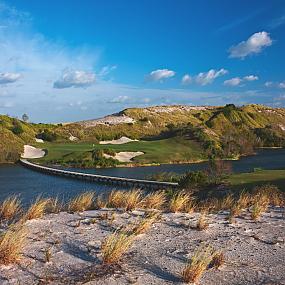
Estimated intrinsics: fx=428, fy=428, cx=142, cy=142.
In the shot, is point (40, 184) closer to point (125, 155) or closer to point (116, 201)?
point (125, 155)

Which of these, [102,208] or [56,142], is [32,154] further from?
[102,208]

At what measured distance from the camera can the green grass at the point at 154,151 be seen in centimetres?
7444

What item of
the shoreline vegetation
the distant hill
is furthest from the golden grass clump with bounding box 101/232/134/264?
the distant hill

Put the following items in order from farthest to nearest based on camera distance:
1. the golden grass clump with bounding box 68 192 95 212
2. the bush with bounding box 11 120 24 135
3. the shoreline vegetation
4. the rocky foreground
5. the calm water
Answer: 1. the bush with bounding box 11 120 24 135
2. the calm water
3. the golden grass clump with bounding box 68 192 95 212
4. the shoreline vegetation
5. the rocky foreground

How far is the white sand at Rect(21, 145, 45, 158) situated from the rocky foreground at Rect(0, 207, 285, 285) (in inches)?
2820

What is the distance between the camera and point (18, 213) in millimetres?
12094

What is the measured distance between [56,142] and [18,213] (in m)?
88.1

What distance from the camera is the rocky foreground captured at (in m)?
6.88

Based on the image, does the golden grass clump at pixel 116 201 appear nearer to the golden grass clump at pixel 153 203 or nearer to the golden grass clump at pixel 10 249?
the golden grass clump at pixel 153 203

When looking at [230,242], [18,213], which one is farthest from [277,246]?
[18,213]

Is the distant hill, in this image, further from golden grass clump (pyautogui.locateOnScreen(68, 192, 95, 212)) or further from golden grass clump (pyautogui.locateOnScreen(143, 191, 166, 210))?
golden grass clump (pyautogui.locateOnScreen(143, 191, 166, 210))

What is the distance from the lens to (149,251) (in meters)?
8.28

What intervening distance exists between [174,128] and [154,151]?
36.8 m

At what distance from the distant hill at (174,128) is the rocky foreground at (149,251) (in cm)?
7039
